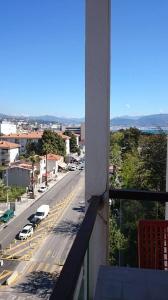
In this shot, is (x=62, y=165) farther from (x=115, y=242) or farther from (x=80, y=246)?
(x=80, y=246)

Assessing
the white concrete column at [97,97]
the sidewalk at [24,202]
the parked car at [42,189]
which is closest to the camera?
the white concrete column at [97,97]

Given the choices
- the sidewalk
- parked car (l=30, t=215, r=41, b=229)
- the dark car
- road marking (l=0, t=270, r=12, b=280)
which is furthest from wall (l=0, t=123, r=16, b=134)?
road marking (l=0, t=270, r=12, b=280)

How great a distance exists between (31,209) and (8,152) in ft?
11.6

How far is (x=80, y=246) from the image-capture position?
2.77 feet

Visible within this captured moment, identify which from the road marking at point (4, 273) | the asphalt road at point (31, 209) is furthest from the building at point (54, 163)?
the road marking at point (4, 273)

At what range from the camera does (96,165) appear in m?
1.50

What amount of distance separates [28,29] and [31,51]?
13.6 ft

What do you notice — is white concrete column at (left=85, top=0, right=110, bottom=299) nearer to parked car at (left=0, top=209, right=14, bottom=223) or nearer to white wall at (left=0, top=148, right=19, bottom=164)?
white wall at (left=0, top=148, right=19, bottom=164)

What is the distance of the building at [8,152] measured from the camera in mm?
15656

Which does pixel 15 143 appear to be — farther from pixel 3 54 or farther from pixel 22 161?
pixel 3 54

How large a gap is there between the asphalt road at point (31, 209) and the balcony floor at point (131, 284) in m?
13.8

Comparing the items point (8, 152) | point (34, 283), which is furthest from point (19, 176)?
point (34, 283)

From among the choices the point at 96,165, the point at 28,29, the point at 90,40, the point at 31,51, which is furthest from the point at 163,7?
the point at 31,51

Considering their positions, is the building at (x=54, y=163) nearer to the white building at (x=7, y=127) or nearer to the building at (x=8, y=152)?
the building at (x=8, y=152)
